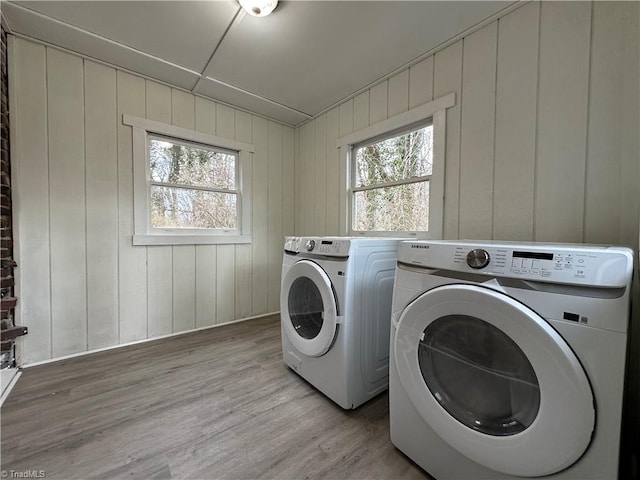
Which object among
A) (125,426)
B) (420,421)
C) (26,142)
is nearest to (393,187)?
(420,421)

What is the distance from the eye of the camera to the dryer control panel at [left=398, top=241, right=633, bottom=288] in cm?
65

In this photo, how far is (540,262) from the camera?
741 mm

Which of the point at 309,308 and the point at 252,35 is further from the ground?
the point at 252,35

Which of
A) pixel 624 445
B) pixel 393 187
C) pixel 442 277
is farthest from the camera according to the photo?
pixel 393 187

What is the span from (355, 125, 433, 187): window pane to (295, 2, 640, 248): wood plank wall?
22cm

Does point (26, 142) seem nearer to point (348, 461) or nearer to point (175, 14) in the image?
point (175, 14)

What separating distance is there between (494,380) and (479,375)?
0.14 ft

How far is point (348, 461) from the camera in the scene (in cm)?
112

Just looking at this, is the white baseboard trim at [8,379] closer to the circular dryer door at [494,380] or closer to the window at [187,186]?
the window at [187,186]

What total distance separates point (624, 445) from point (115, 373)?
8.86 ft

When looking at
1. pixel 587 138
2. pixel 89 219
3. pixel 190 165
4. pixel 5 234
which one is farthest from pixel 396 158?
pixel 5 234

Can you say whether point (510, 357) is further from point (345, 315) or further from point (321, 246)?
point (321, 246)

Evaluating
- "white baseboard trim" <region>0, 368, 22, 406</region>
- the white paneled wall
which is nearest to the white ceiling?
the white paneled wall

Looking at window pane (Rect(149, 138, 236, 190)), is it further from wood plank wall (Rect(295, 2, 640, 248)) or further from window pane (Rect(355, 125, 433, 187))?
wood plank wall (Rect(295, 2, 640, 248))
